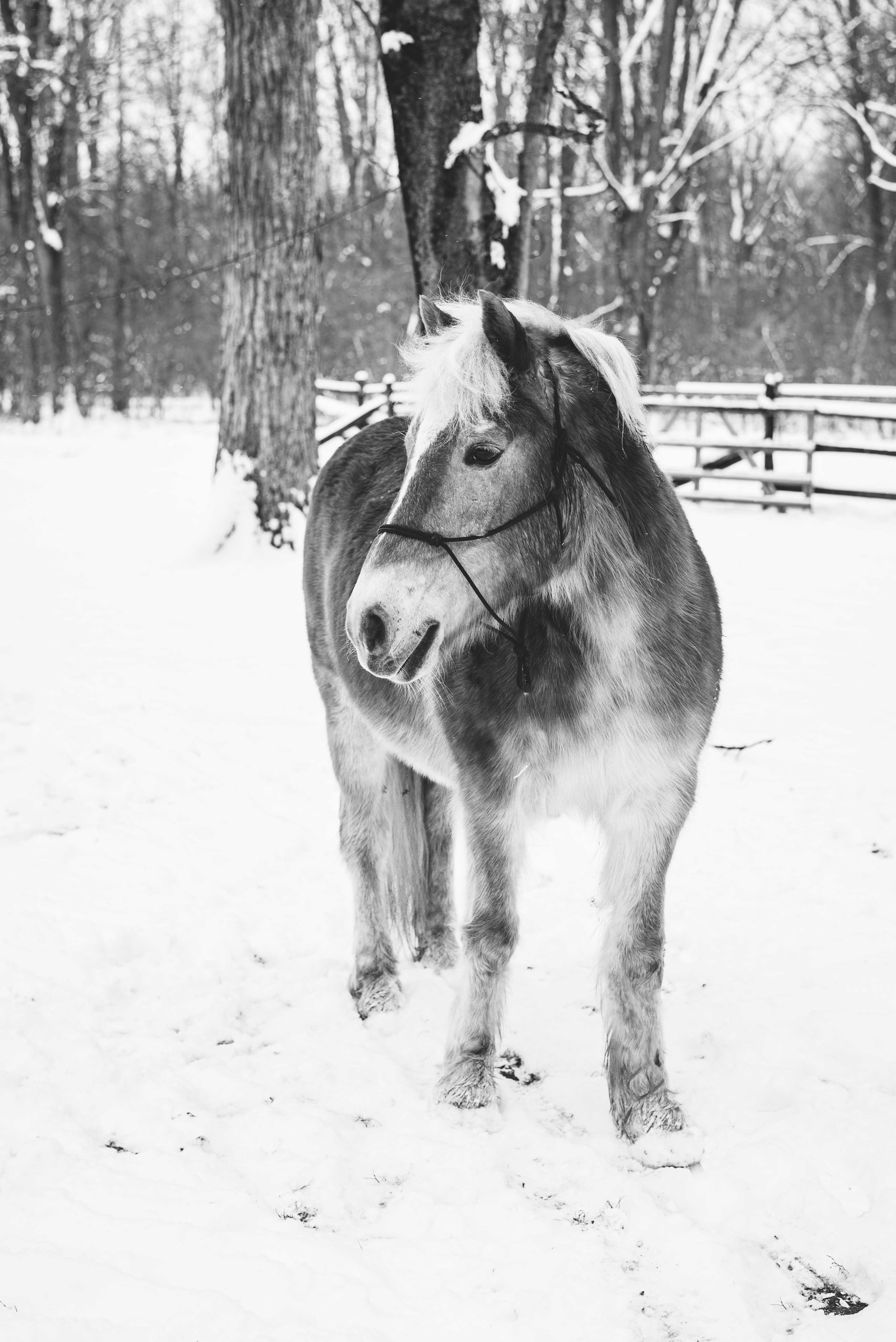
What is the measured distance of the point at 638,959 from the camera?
2660 mm

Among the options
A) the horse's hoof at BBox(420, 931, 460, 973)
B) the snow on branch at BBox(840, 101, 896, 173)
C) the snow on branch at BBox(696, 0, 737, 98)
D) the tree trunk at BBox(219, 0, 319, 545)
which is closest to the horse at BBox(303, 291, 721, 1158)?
the horse's hoof at BBox(420, 931, 460, 973)

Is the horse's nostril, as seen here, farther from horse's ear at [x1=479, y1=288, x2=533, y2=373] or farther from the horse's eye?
horse's ear at [x1=479, y1=288, x2=533, y2=373]

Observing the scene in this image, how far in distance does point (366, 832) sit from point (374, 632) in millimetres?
1455

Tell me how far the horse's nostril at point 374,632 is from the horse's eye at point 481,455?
0.40 meters

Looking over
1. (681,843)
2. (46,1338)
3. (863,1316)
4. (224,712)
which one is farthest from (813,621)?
(46,1338)

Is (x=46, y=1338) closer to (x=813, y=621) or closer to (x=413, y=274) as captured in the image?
(x=413, y=274)

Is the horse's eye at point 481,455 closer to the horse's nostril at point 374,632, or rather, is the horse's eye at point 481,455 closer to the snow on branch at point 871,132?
the horse's nostril at point 374,632

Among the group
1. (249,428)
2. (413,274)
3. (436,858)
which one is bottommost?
(436,858)

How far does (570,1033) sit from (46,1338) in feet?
5.56

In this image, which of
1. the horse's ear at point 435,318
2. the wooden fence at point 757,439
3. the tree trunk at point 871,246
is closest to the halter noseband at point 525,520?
the horse's ear at point 435,318

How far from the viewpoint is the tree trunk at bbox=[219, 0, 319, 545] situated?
8445 mm

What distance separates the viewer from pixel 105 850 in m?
4.22

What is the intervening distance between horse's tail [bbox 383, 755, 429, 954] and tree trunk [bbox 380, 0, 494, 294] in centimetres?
378

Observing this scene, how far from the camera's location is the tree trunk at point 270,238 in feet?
27.7
